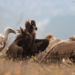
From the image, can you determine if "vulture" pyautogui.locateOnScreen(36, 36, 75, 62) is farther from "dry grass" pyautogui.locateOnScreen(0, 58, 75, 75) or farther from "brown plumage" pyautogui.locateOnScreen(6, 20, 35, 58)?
"brown plumage" pyautogui.locateOnScreen(6, 20, 35, 58)

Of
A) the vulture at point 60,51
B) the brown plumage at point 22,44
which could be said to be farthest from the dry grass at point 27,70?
the brown plumage at point 22,44

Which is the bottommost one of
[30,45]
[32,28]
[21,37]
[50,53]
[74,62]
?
[74,62]

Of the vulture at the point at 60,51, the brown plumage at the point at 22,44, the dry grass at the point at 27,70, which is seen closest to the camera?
the dry grass at the point at 27,70

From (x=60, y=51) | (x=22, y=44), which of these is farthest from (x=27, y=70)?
(x=22, y=44)

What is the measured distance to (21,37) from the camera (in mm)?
5047

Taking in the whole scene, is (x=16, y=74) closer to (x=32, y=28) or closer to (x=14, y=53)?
(x=14, y=53)

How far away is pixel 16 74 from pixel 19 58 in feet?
9.55

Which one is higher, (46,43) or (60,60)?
(46,43)

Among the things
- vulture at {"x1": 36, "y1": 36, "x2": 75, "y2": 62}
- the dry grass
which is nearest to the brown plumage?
vulture at {"x1": 36, "y1": 36, "x2": 75, "y2": 62}

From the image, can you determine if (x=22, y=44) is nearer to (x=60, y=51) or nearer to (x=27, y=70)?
(x=60, y=51)

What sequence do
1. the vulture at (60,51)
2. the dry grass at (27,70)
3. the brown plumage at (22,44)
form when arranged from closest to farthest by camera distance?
the dry grass at (27,70)
the vulture at (60,51)
the brown plumage at (22,44)

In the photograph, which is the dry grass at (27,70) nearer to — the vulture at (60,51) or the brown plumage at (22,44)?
the vulture at (60,51)

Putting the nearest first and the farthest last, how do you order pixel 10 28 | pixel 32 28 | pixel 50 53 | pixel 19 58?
pixel 50 53, pixel 19 58, pixel 32 28, pixel 10 28

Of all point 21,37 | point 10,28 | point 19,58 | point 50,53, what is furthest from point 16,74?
point 10,28
